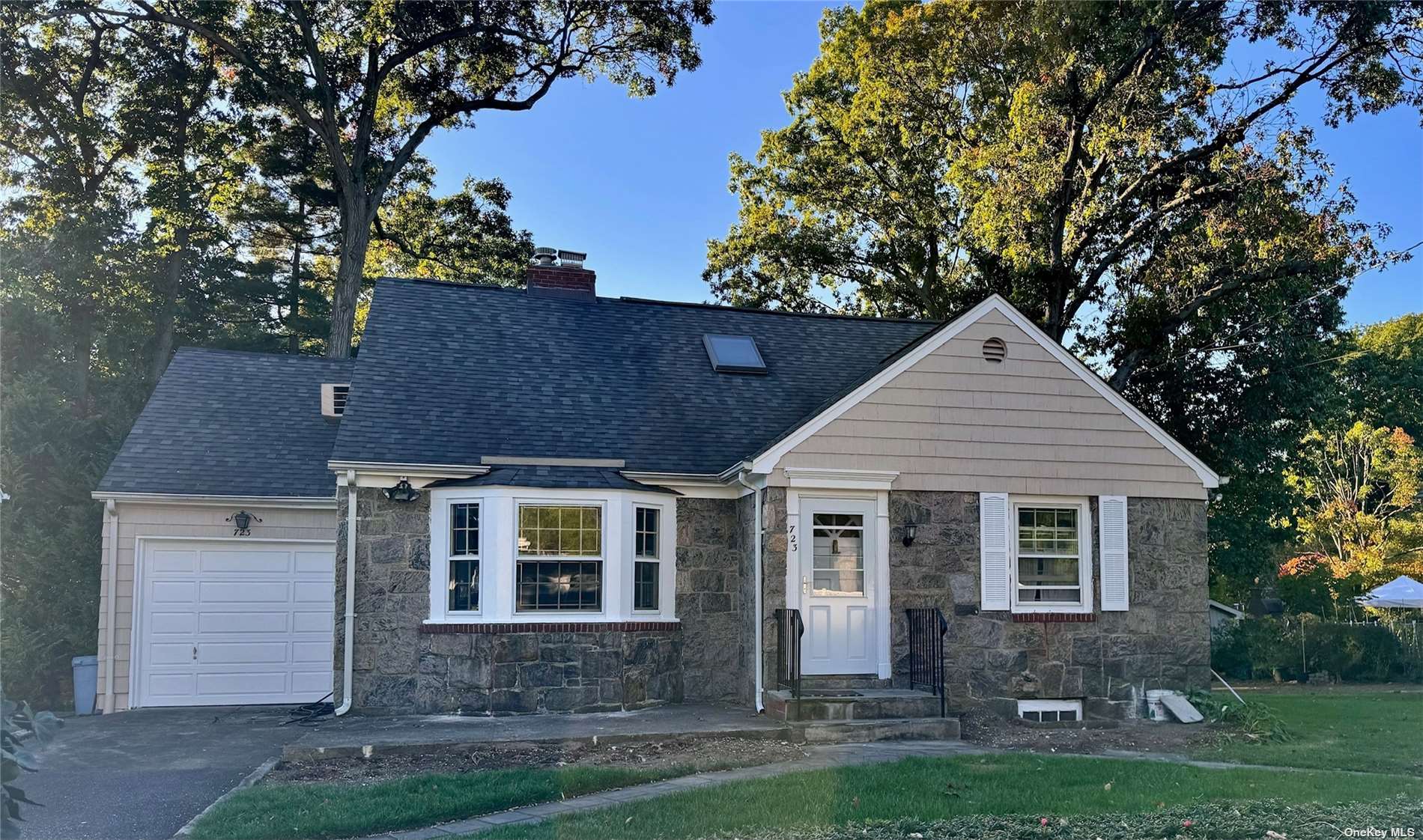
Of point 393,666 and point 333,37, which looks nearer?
point 393,666

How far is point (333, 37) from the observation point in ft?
74.7

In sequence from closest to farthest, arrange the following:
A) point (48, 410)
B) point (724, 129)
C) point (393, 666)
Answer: point (393, 666) → point (48, 410) → point (724, 129)

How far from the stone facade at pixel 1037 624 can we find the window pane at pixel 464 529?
323 cm

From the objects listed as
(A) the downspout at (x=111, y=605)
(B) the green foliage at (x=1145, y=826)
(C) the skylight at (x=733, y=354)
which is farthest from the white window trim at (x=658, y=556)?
(A) the downspout at (x=111, y=605)

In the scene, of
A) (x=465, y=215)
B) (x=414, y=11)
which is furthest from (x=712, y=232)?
(x=414, y=11)

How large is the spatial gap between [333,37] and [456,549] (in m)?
15.4

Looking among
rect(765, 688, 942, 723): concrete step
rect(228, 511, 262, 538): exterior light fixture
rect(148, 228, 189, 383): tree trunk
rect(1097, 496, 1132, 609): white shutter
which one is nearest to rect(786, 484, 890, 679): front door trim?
rect(765, 688, 942, 723): concrete step

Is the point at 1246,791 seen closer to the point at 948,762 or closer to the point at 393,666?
the point at 948,762

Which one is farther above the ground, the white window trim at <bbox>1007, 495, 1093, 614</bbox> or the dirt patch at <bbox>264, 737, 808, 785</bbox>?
the white window trim at <bbox>1007, 495, 1093, 614</bbox>

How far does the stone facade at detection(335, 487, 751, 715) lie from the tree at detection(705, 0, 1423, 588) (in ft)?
32.8

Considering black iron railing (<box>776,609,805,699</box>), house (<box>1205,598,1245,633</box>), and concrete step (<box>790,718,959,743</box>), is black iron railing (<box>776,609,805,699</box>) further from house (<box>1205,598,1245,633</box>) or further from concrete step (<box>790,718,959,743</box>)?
house (<box>1205,598,1245,633</box>)

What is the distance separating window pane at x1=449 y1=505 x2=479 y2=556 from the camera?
11.8 metres

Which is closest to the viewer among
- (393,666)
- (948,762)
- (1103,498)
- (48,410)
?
(948,762)

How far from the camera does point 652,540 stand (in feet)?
40.7
